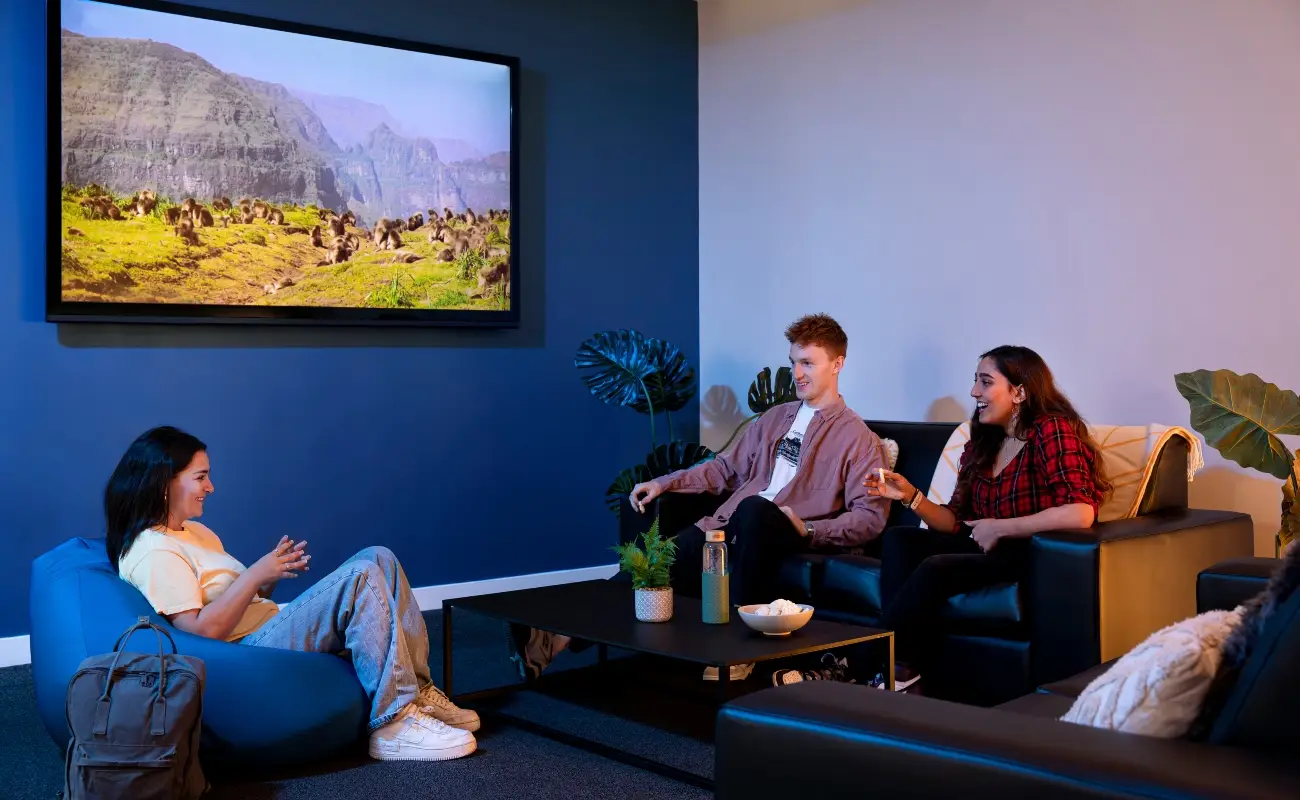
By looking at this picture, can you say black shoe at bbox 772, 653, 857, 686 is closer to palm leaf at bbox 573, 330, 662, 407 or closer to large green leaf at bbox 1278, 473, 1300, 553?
large green leaf at bbox 1278, 473, 1300, 553

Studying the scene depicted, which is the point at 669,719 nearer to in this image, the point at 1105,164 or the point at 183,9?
the point at 1105,164

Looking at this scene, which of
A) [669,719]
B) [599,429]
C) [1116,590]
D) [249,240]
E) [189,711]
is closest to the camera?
[189,711]

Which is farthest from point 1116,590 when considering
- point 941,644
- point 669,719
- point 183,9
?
point 183,9

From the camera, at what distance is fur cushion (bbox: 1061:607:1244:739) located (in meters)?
1.46

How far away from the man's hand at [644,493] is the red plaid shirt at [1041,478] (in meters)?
1.12

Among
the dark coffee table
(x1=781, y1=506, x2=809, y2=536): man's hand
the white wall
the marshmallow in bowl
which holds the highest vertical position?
the white wall

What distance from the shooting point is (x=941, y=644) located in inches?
141

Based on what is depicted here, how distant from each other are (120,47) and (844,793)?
158 inches

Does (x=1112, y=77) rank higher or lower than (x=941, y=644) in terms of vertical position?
higher

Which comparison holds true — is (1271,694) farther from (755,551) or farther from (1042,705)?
(755,551)

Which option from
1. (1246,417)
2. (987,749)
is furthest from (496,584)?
(987,749)

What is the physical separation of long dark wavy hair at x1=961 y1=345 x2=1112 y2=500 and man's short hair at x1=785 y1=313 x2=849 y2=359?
27.5 inches

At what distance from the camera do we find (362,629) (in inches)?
121

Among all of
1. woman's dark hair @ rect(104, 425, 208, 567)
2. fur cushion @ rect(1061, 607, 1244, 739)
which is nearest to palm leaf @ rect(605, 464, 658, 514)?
woman's dark hair @ rect(104, 425, 208, 567)
